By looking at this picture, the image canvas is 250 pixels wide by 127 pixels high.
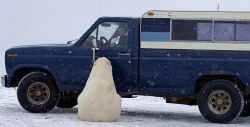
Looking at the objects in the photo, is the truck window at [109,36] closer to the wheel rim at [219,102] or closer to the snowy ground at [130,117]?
the snowy ground at [130,117]

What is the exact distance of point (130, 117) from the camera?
11.2 meters

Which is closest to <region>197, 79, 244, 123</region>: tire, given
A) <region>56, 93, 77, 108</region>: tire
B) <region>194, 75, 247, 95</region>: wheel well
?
<region>194, 75, 247, 95</region>: wheel well

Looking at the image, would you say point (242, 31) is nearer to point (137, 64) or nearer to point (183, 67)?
point (183, 67)

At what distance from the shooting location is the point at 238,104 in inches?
420

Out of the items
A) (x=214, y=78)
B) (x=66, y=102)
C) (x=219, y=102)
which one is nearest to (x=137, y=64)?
(x=214, y=78)

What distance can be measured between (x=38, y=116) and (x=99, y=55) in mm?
1618

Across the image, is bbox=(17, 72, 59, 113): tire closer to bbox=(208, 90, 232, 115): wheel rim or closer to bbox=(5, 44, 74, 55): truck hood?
bbox=(5, 44, 74, 55): truck hood

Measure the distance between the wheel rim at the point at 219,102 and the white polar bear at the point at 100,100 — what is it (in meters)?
1.71

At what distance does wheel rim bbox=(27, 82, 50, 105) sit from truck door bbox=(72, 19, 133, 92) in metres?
0.68

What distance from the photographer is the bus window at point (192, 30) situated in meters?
10.8

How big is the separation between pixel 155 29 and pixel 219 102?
1.78 m

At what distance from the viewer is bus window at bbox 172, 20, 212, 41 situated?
10.8 m

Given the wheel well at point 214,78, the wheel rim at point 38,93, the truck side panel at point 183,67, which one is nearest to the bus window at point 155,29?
the truck side panel at point 183,67

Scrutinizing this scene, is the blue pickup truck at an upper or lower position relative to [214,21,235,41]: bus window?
lower
